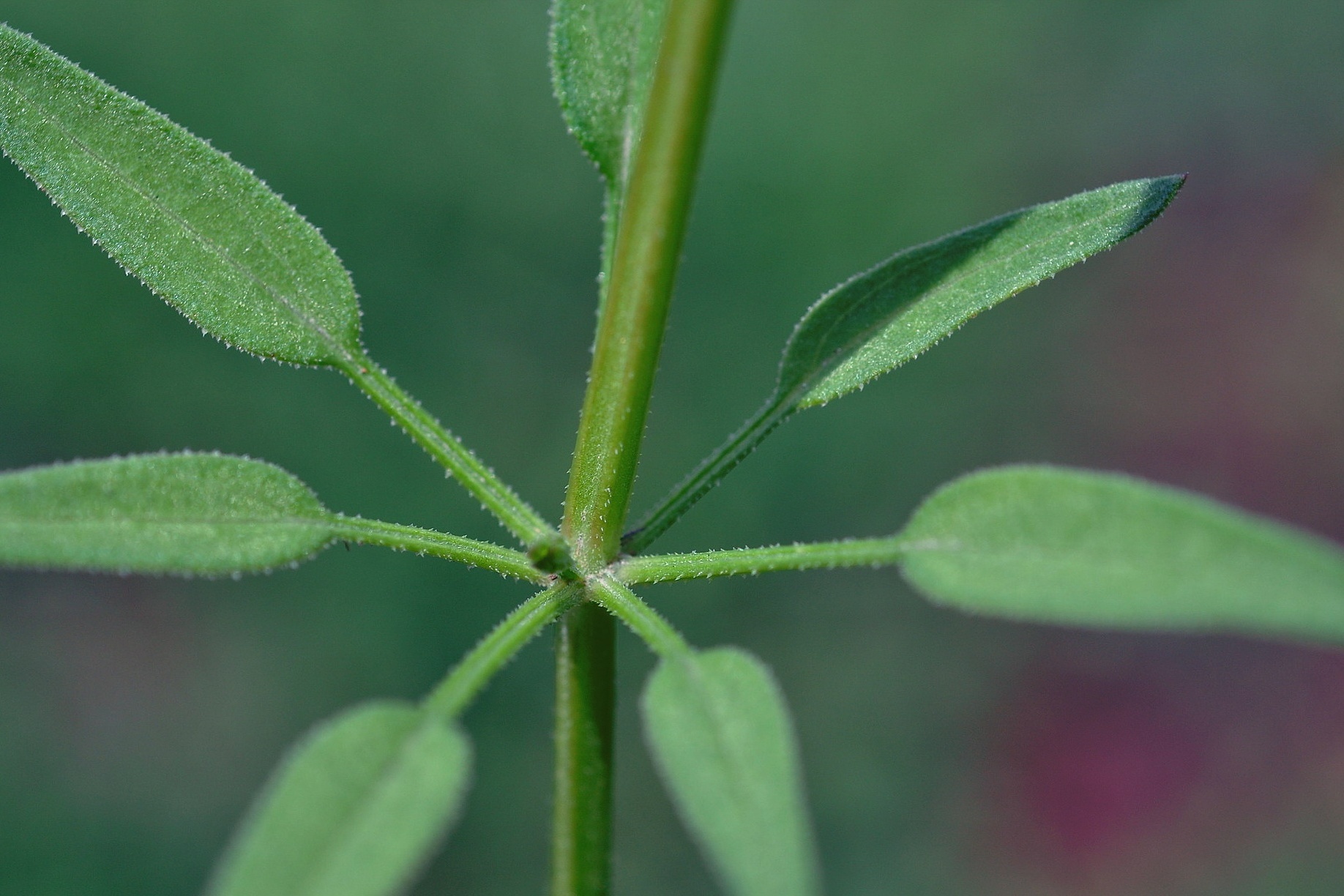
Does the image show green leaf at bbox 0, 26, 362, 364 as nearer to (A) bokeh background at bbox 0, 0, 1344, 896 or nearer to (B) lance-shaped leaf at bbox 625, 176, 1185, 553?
(B) lance-shaped leaf at bbox 625, 176, 1185, 553

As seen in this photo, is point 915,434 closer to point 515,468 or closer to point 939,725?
point 939,725

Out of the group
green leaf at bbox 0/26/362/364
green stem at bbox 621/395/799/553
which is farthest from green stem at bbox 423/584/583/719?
green leaf at bbox 0/26/362/364

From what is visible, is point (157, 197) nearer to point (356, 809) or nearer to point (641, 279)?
point (641, 279)

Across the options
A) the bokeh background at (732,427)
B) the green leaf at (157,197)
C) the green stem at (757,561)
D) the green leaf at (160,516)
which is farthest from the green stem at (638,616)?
the bokeh background at (732,427)

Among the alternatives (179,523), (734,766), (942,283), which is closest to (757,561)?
(734,766)

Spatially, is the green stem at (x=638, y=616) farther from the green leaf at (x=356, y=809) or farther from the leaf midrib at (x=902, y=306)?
the leaf midrib at (x=902, y=306)
